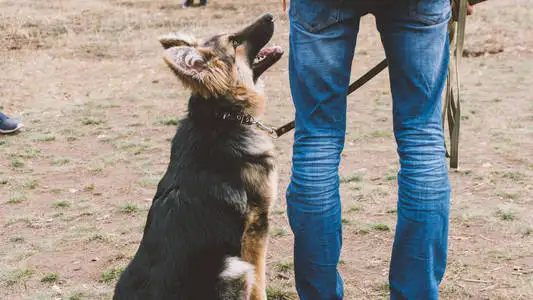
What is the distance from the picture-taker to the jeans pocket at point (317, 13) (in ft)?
8.00

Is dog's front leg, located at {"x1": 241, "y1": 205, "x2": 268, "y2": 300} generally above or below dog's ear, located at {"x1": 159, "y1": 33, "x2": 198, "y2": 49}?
below

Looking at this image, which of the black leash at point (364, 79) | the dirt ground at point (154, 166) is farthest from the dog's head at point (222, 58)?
the dirt ground at point (154, 166)

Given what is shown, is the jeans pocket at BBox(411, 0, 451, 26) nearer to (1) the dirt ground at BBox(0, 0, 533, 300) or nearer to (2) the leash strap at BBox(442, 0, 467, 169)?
(2) the leash strap at BBox(442, 0, 467, 169)

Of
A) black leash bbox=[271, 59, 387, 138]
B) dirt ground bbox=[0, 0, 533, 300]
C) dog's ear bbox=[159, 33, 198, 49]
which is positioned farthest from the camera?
dirt ground bbox=[0, 0, 533, 300]

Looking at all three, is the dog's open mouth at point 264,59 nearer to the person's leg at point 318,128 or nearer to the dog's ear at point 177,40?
the dog's ear at point 177,40

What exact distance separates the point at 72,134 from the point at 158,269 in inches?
195

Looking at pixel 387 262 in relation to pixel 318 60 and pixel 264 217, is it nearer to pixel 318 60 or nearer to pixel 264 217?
pixel 264 217

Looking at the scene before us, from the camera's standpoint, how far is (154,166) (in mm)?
6016

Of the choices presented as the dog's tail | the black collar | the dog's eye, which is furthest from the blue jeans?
the dog's eye

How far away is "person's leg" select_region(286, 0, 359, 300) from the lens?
248 cm

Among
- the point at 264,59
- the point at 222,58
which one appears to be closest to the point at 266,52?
the point at 264,59

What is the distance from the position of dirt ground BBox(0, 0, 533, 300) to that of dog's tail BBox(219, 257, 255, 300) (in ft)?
2.40

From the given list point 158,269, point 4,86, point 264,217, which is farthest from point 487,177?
point 4,86

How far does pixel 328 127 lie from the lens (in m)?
2.57
